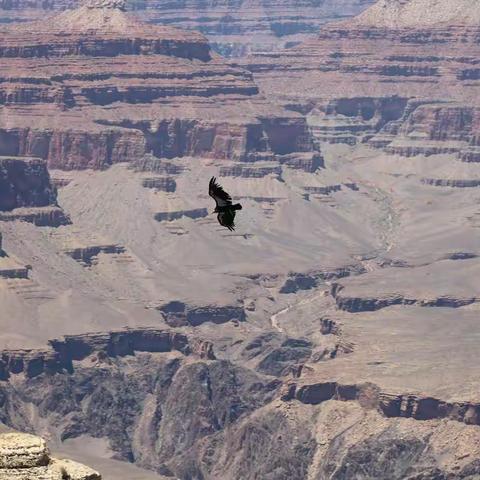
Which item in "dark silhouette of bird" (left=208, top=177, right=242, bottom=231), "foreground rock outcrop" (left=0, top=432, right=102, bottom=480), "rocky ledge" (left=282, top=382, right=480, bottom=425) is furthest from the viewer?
"rocky ledge" (left=282, top=382, right=480, bottom=425)

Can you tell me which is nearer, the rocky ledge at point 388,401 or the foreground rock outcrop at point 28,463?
the foreground rock outcrop at point 28,463

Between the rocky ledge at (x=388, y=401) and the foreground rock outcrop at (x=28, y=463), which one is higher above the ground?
the foreground rock outcrop at (x=28, y=463)

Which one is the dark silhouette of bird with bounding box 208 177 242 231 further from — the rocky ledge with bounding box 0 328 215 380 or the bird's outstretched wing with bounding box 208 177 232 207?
the rocky ledge with bounding box 0 328 215 380

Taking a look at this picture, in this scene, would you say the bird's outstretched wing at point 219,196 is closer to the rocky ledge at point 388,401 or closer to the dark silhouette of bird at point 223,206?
the dark silhouette of bird at point 223,206

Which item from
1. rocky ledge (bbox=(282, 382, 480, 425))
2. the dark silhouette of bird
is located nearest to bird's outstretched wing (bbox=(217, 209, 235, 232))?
the dark silhouette of bird

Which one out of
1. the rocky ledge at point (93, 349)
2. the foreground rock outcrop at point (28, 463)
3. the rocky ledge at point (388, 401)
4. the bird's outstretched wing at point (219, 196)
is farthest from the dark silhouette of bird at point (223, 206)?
the rocky ledge at point (93, 349)

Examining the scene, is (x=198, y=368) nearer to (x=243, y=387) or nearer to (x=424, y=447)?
(x=243, y=387)

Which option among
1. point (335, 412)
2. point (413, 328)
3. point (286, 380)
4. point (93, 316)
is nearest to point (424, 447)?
point (335, 412)

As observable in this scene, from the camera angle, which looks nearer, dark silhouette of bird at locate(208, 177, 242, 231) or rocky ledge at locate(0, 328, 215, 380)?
dark silhouette of bird at locate(208, 177, 242, 231)
